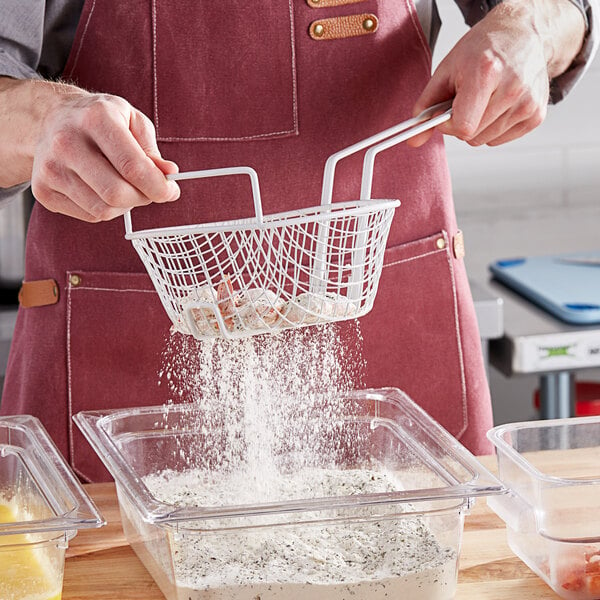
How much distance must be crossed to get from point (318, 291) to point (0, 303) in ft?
3.66

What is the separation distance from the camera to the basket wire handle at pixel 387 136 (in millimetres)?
912

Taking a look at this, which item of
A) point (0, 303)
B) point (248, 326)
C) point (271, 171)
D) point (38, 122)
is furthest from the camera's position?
point (0, 303)

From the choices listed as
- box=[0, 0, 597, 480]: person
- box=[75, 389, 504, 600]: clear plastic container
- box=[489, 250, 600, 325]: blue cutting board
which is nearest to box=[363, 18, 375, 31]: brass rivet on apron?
box=[0, 0, 597, 480]: person

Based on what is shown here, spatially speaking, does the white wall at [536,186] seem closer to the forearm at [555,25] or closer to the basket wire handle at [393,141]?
the forearm at [555,25]

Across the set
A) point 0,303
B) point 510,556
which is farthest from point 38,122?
point 0,303

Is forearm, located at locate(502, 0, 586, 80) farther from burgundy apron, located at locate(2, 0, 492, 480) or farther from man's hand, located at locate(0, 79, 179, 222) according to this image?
man's hand, located at locate(0, 79, 179, 222)

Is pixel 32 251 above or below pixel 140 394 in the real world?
above

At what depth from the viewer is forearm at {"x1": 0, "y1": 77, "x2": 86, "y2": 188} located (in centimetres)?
97

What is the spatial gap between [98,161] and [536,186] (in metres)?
1.60

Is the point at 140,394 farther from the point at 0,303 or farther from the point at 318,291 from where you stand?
the point at 0,303

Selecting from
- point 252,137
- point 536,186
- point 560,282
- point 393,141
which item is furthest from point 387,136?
point 536,186

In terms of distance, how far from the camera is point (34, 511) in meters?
0.91

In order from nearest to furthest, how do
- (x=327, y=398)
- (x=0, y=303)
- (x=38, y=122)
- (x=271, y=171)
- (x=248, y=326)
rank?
(x=248, y=326), (x=38, y=122), (x=327, y=398), (x=271, y=171), (x=0, y=303)

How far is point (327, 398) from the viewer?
1.07 metres
